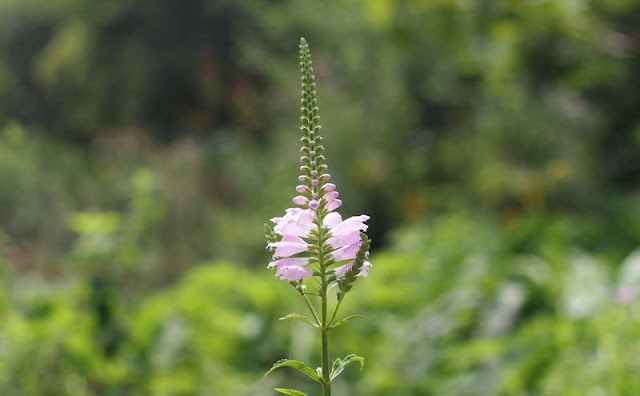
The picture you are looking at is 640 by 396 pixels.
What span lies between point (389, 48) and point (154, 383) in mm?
5225

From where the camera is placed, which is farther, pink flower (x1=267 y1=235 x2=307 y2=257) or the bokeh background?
the bokeh background

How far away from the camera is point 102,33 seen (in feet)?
40.9

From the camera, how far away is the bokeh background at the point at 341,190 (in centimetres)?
336

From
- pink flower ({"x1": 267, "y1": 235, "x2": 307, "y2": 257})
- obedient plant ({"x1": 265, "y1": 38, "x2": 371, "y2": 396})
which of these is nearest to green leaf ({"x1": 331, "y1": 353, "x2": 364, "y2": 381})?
obedient plant ({"x1": 265, "y1": 38, "x2": 371, "y2": 396})

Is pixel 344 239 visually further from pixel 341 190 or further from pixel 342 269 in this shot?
pixel 341 190

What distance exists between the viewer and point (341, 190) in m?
7.32

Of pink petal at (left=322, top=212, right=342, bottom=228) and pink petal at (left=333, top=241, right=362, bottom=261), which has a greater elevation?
pink petal at (left=322, top=212, right=342, bottom=228)

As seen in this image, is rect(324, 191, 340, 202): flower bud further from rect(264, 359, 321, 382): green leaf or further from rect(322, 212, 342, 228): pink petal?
rect(264, 359, 321, 382): green leaf

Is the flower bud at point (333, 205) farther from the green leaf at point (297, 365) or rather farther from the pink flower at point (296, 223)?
the green leaf at point (297, 365)

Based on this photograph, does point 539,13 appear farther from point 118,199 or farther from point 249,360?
point 118,199

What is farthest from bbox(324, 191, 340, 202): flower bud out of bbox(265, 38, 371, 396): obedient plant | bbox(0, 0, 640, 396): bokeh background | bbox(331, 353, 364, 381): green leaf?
bbox(0, 0, 640, 396): bokeh background

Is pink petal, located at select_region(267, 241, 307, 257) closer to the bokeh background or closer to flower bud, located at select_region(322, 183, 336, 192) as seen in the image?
flower bud, located at select_region(322, 183, 336, 192)

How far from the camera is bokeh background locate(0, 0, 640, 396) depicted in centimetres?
336

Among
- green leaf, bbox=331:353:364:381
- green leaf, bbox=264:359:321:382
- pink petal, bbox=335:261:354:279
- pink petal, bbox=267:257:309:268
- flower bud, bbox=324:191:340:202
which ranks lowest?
green leaf, bbox=264:359:321:382
